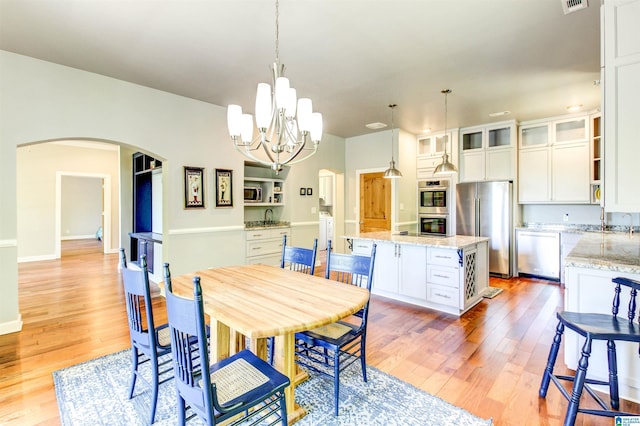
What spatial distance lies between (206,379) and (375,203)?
628 cm

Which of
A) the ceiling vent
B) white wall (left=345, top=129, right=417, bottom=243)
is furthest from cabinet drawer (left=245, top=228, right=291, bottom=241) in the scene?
the ceiling vent

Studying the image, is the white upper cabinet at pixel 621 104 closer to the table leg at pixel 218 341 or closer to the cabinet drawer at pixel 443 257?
the cabinet drawer at pixel 443 257

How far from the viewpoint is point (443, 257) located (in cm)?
356

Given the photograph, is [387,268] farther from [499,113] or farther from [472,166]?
[499,113]

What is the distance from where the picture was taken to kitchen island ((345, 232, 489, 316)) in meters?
3.48

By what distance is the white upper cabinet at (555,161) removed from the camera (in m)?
4.92

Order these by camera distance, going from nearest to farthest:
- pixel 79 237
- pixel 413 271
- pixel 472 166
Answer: pixel 413 271 < pixel 472 166 < pixel 79 237

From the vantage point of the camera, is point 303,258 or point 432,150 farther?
point 432,150

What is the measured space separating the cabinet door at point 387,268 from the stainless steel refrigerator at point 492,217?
7.73 ft

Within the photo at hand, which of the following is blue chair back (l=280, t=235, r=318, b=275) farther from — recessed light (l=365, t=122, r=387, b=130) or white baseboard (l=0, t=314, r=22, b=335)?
recessed light (l=365, t=122, r=387, b=130)

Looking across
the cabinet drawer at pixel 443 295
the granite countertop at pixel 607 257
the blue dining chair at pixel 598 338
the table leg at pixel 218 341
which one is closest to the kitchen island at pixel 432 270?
the cabinet drawer at pixel 443 295

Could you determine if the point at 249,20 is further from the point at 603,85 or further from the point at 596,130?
the point at 596,130

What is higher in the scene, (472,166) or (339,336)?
(472,166)

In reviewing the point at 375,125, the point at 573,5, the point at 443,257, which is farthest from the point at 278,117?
the point at 375,125
